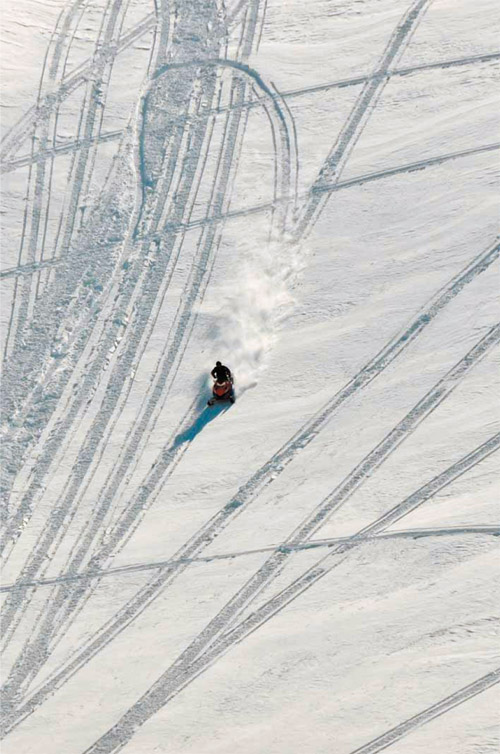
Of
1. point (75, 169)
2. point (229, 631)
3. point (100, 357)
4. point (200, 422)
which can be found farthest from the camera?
point (75, 169)

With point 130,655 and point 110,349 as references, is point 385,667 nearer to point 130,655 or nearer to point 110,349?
point 130,655

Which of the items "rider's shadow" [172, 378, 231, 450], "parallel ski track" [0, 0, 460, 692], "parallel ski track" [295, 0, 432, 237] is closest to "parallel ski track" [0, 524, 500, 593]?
"rider's shadow" [172, 378, 231, 450]

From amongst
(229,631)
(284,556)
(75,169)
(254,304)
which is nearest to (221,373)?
(254,304)

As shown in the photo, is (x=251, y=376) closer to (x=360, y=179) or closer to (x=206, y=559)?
(x=206, y=559)

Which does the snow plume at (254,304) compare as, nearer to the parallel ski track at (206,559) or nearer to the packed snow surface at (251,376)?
the packed snow surface at (251,376)

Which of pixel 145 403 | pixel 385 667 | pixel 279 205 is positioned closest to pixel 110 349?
pixel 145 403

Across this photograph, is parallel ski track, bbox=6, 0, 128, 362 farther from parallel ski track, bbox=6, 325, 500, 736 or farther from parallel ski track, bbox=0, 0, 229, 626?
parallel ski track, bbox=6, 325, 500, 736
